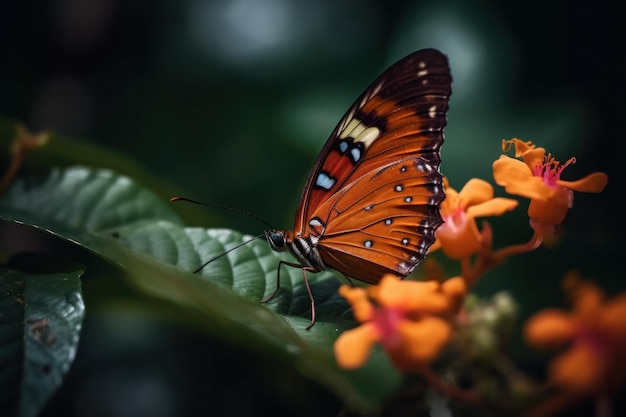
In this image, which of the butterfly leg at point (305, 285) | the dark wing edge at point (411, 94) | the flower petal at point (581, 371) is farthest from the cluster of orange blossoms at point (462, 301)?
the butterfly leg at point (305, 285)

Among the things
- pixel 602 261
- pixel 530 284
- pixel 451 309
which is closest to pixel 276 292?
pixel 451 309

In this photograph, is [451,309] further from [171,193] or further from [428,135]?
[171,193]

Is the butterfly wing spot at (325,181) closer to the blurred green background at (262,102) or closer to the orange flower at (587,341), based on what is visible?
the blurred green background at (262,102)

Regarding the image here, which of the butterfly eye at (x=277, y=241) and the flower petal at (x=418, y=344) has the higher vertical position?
the flower petal at (x=418, y=344)

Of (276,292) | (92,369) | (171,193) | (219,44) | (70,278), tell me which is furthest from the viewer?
(219,44)

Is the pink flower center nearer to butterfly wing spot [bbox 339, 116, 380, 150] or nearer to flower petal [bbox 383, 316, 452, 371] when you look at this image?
butterfly wing spot [bbox 339, 116, 380, 150]

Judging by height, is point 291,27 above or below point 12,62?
above

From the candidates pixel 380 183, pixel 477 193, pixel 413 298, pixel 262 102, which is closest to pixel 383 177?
pixel 380 183

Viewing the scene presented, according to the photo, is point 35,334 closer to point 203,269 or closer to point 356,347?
point 203,269
